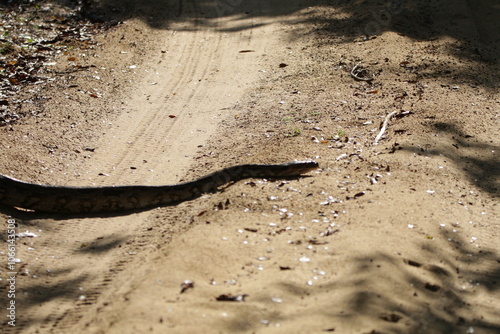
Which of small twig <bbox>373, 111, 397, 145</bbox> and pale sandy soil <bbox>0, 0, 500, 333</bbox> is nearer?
pale sandy soil <bbox>0, 0, 500, 333</bbox>

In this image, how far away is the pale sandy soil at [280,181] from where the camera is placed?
4.79m

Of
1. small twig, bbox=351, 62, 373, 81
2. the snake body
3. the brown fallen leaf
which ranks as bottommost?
the brown fallen leaf

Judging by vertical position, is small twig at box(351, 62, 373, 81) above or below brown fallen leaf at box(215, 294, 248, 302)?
above

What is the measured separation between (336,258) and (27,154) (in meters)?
4.98

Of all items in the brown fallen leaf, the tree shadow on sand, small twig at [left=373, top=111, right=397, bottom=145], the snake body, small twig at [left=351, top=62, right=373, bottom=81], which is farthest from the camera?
small twig at [left=351, top=62, right=373, bottom=81]

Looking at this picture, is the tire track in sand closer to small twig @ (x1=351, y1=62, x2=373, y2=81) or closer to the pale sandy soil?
the pale sandy soil

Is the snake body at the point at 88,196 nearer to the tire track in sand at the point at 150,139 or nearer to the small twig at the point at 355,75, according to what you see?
the tire track in sand at the point at 150,139

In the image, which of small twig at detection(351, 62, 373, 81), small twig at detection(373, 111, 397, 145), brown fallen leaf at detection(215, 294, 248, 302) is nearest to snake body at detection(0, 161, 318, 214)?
brown fallen leaf at detection(215, 294, 248, 302)

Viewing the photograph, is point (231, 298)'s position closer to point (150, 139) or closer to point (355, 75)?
point (150, 139)

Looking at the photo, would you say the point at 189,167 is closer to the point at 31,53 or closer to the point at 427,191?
the point at 427,191

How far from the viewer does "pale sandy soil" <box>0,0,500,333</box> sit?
4.79 m

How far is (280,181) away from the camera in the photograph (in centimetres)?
713

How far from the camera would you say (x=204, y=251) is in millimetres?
5422

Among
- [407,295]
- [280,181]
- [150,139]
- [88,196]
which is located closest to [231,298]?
[407,295]
